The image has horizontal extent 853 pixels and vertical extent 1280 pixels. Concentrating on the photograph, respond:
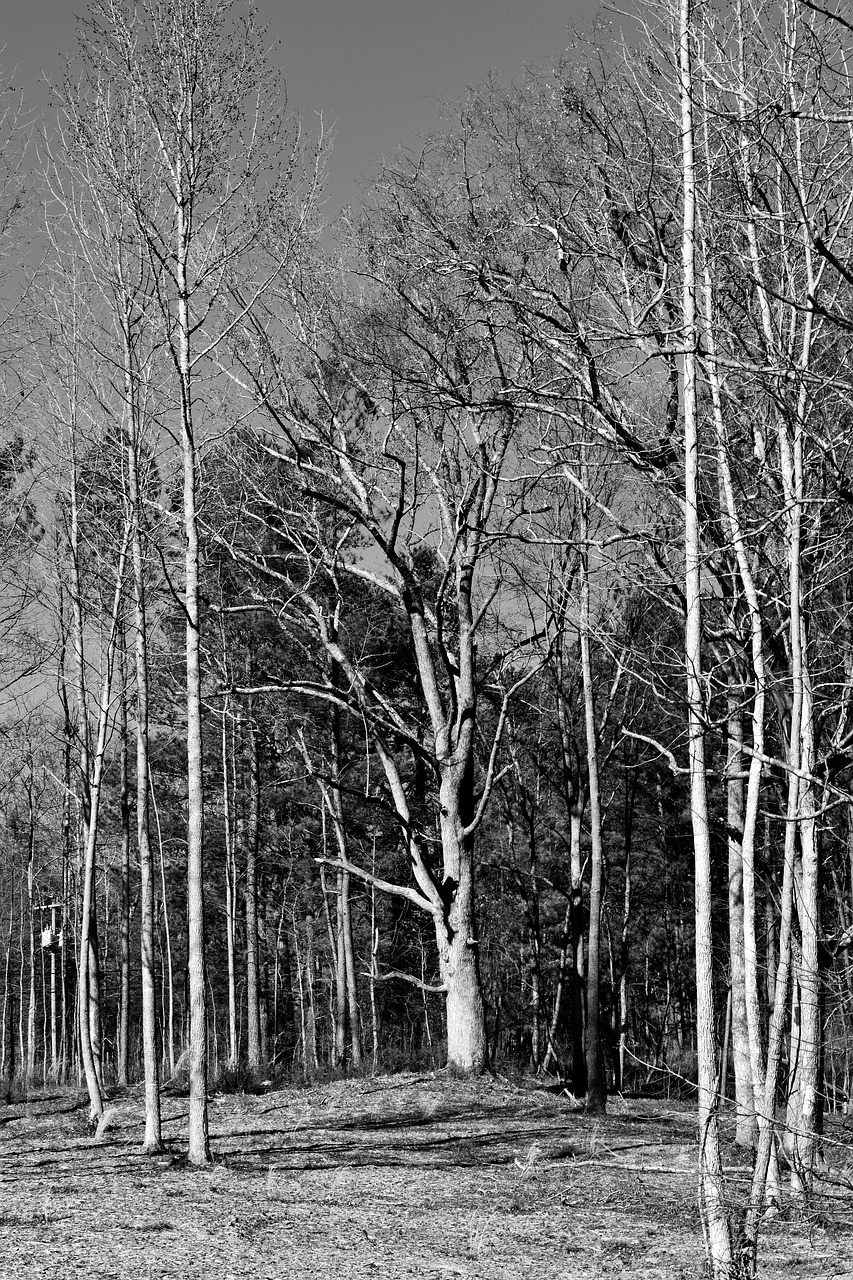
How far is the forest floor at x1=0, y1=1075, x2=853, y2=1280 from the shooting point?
18.9 ft

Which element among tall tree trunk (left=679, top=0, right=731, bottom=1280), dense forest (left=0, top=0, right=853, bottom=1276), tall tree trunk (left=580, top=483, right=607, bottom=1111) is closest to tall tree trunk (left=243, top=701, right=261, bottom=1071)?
dense forest (left=0, top=0, right=853, bottom=1276)

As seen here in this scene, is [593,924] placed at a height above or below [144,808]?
below

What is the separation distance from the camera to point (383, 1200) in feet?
24.3

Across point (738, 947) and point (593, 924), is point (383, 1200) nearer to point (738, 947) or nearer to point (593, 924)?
point (738, 947)

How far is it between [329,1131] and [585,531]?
21.3 ft

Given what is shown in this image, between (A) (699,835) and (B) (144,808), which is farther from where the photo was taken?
(B) (144,808)

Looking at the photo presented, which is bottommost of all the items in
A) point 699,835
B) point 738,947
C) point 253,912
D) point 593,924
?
point 253,912

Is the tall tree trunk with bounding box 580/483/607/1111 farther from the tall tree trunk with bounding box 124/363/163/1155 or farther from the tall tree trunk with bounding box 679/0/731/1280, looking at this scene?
the tall tree trunk with bounding box 679/0/731/1280

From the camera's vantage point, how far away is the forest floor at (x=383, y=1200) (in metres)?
5.76

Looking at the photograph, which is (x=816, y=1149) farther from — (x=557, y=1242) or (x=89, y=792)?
(x=89, y=792)

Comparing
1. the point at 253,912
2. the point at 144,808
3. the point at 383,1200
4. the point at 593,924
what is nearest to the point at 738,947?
the point at 593,924

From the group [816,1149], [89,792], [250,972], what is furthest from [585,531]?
[250,972]

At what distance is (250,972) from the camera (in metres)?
20.7

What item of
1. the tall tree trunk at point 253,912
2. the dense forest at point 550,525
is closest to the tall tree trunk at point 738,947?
the dense forest at point 550,525
